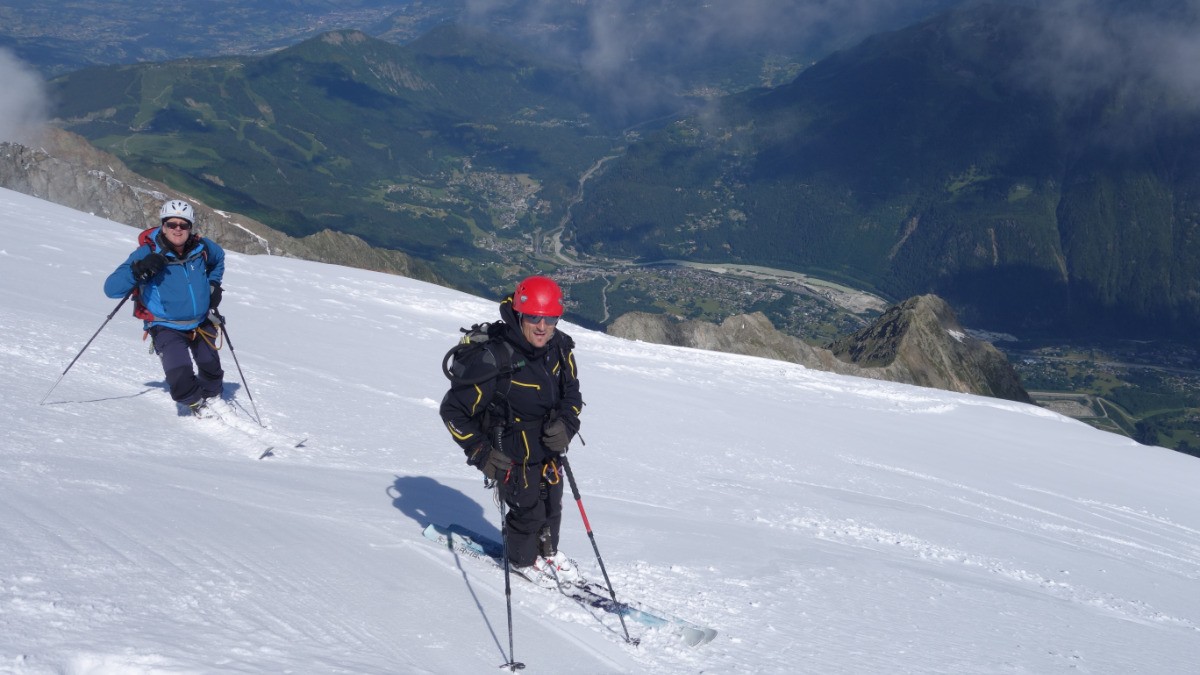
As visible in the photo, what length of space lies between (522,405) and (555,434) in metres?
0.35

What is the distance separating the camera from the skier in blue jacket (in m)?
9.75

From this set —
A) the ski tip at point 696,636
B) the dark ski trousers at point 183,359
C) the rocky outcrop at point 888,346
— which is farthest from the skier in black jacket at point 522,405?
the rocky outcrop at point 888,346

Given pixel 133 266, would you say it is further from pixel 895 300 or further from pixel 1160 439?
pixel 895 300

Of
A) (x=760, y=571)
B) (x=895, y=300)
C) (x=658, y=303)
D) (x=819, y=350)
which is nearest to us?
(x=760, y=571)

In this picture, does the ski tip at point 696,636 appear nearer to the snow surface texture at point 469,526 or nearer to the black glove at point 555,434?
the snow surface texture at point 469,526

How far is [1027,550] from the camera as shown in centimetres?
1153

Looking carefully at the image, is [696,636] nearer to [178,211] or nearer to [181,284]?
[181,284]

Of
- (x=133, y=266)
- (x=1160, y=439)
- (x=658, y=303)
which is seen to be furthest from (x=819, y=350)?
(x=658, y=303)

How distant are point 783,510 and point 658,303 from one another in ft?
469

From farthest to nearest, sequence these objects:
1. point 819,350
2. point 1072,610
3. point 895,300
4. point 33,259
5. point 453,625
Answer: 1. point 895,300
2. point 819,350
3. point 33,259
4. point 1072,610
5. point 453,625

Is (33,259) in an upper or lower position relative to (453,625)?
upper

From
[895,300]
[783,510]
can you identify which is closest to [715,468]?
[783,510]

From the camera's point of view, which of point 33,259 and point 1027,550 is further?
point 33,259

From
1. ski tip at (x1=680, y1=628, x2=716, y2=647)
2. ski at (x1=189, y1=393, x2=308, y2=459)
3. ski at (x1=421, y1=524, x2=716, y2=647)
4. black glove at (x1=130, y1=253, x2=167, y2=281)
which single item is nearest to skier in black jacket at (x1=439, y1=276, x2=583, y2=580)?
ski at (x1=421, y1=524, x2=716, y2=647)
